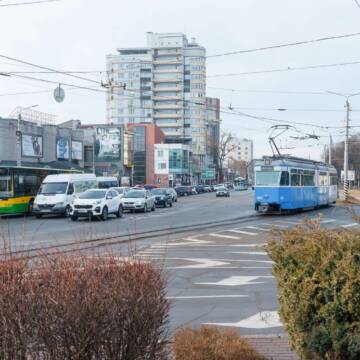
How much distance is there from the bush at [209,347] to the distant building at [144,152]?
10850cm

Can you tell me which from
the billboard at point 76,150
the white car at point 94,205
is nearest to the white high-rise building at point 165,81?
the billboard at point 76,150

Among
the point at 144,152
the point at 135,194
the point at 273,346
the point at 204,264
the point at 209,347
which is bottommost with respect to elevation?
the point at 204,264

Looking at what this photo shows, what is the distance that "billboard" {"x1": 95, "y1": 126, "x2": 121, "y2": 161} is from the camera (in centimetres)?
9262

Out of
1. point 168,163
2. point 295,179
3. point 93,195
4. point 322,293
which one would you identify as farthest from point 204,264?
point 168,163

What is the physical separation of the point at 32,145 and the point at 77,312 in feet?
208

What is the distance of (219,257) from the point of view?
1655 centimetres

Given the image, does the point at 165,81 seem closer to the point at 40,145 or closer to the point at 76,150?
the point at 76,150

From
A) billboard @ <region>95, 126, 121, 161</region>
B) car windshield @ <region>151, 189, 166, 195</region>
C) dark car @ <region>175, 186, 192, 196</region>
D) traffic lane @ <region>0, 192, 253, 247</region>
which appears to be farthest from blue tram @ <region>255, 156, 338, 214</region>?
billboard @ <region>95, 126, 121, 161</region>

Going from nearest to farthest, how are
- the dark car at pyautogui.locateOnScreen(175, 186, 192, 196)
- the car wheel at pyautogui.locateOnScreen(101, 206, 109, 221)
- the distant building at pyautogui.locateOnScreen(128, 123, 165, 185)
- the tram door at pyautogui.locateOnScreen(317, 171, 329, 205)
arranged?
the car wheel at pyautogui.locateOnScreen(101, 206, 109, 221) < the tram door at pyautogui.locateOnScreen(317, 171, 329, 205) < the dark car at pyautogui.locateOnScreen(175, 186, 192, 196) < the distant building at pyautogui.locateOnScreen(128, 123, 165, 185)

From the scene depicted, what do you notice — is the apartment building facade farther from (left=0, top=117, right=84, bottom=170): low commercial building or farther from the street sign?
the street sign

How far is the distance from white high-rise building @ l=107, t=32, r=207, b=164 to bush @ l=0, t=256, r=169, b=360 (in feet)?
444

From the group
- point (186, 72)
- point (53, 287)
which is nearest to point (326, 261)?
point (53, 287)

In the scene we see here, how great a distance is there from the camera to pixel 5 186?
3462cm

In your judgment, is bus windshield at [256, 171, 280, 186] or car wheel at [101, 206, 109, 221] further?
bus windshield at [256, 171, 280, 186]
